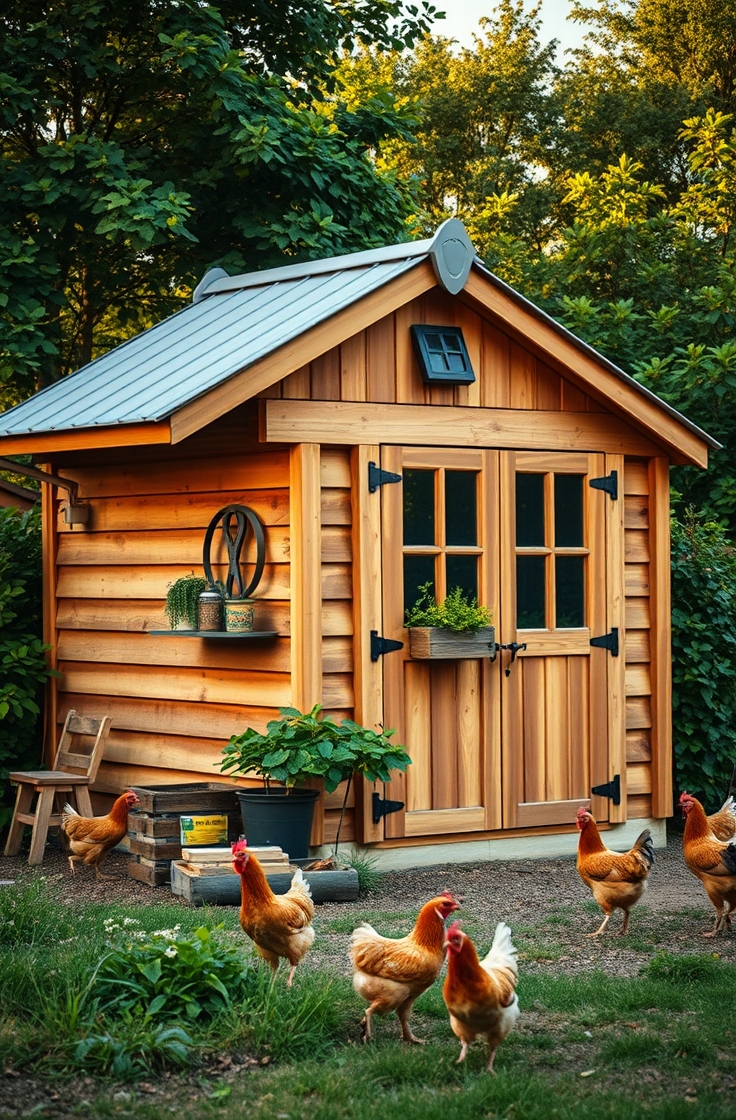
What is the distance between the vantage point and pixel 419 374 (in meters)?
9.54

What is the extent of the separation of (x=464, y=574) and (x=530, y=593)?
0.59 metres

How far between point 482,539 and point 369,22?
30.4ft

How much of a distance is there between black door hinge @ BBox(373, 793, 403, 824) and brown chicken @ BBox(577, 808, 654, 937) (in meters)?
1.89

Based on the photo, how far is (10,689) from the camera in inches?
407

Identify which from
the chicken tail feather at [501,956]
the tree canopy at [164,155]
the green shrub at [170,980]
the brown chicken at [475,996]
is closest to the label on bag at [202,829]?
the green shrub at [170,980]

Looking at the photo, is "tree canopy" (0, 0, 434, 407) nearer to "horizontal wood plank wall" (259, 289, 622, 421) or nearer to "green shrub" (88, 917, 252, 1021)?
"horizontal wood plank wall" (259, 289, 622, 421)

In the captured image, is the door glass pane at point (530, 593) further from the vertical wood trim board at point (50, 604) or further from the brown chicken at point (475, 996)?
the brown chicken at point (475, 996)

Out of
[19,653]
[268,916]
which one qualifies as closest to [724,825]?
[268,916]

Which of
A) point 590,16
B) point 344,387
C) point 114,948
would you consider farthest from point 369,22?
point 590,16

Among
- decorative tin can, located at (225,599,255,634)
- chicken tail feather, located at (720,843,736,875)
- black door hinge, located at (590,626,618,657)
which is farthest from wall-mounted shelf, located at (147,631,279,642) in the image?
chicken tail feather, located at (720,843,736,875)

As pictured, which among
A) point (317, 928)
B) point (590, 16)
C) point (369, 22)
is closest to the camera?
point (317, 928)

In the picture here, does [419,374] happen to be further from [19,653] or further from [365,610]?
[19,653]

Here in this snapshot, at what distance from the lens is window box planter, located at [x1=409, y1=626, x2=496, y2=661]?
362 inches

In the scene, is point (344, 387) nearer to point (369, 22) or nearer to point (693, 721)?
point (693, 721)
